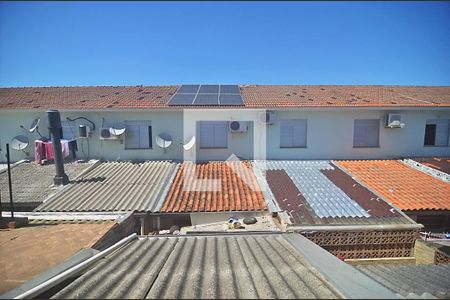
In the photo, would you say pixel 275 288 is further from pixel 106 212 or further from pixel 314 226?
pixel 106 212

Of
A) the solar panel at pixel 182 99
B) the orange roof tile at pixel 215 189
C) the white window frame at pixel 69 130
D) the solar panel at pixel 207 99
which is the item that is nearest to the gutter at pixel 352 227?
the orange roof tile at pixel 215 189

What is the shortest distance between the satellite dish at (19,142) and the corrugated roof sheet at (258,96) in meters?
1.62

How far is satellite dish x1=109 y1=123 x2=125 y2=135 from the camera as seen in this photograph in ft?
37.7

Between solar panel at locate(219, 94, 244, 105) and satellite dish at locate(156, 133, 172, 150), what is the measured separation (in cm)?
336

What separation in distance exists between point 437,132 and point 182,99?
14183 millimetres

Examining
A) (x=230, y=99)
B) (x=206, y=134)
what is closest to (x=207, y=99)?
(x=230, y=99)

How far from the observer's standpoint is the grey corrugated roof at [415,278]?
3.08 meters

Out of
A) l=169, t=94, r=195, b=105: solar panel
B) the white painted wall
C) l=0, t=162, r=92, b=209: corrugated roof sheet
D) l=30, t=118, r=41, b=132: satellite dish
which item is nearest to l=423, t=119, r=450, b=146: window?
the white painted wall

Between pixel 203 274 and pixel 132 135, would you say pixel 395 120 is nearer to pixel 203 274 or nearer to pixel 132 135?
pixel 203 274

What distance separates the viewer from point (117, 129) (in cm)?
1158

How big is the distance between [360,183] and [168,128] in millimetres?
9193

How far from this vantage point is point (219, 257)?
3.32m

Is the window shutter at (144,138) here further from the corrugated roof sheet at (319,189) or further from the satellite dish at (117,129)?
the corrugated roof sheet at (319,189)

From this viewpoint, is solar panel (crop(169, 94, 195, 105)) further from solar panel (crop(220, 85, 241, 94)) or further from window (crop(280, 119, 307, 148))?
window (crop(280, 119, 307, 148))
